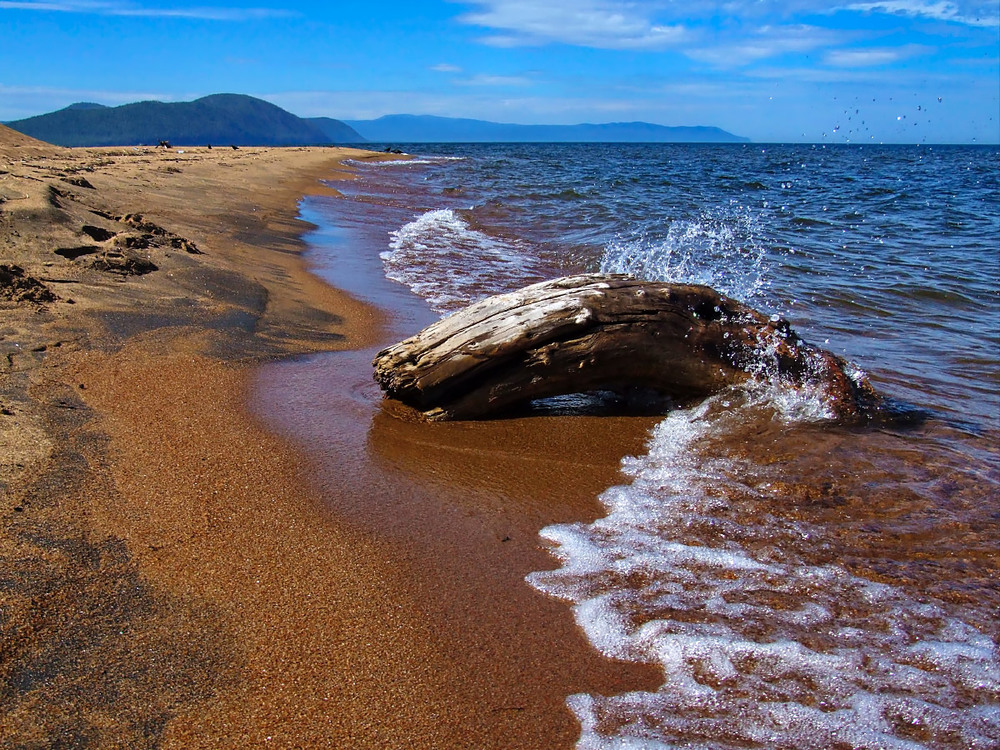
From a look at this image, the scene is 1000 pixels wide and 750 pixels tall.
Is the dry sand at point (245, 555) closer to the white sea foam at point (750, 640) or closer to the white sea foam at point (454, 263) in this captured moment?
the white sea foam at point (750, 640)

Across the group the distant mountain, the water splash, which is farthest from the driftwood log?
the distant mountain

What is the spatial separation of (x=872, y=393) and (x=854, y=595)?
8.12ft

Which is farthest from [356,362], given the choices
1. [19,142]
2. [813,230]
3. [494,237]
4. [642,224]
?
[19,142]

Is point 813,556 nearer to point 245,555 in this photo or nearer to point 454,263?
point 245,555

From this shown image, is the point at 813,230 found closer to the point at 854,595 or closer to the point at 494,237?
the point at 494,237

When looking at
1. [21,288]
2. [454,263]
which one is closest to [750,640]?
[21,288]

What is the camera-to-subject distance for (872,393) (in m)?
4.74

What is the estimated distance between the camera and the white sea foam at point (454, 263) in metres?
7.98

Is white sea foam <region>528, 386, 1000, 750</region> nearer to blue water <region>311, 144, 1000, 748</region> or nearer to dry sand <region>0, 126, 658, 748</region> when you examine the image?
blue water <region>311, 144, 1000, 748</region>

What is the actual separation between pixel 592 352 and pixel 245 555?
7.72 ft

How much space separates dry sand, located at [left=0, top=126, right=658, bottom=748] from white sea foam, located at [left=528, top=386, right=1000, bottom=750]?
14cm

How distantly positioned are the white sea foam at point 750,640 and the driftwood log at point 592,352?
115 centimetres

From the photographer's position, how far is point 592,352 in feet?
14.0

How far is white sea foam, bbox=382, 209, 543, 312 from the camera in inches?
314
